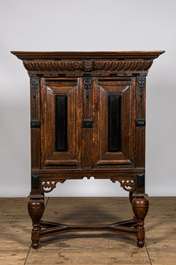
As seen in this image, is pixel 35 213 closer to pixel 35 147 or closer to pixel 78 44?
pixel 35 147

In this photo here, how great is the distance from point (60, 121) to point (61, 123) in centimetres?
2

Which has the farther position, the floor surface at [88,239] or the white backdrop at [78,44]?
the white backdrop at [78,44]

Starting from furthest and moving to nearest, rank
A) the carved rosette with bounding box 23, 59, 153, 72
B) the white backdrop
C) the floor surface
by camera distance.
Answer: the white backdrop
the carved rosette with bounding box 23, 59, 153, 72
the floor surface

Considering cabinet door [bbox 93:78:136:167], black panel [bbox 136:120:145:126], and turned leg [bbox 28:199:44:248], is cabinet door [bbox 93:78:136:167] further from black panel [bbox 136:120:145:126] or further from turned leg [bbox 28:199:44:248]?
turned leg [bbox 28:199:44:248]

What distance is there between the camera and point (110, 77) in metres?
2.80

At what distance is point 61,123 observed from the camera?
9.24 ft

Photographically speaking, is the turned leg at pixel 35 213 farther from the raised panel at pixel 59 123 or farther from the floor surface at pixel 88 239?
the raised panel at pixel 59 123

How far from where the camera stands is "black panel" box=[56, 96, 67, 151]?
280 cm

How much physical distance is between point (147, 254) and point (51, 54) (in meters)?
1.82

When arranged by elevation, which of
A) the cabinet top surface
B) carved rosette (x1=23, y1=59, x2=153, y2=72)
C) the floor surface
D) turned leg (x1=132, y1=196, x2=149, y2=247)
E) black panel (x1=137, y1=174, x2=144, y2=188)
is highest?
the cabinet top surface

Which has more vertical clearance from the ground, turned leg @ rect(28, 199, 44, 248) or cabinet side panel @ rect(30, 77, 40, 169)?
cabinet side panel @ rect(30, 77, 40, 169)

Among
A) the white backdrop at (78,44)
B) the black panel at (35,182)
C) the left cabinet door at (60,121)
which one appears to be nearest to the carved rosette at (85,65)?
the left cabinet door at (60,121)

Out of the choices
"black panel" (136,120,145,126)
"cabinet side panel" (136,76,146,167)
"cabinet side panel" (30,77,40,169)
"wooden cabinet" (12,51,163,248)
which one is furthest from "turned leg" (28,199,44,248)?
"black panel" (136,120,145,126)

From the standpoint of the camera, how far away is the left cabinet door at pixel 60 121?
2.79m
